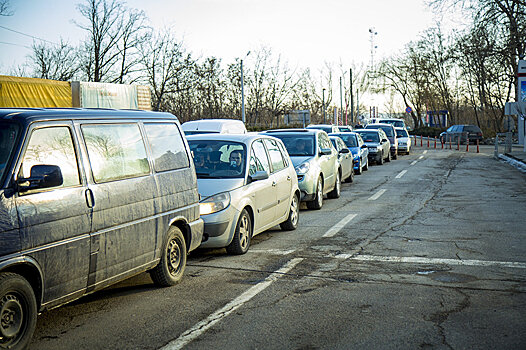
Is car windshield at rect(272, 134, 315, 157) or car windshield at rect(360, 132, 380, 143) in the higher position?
car windshield at rect(272, 134, 315, 157)

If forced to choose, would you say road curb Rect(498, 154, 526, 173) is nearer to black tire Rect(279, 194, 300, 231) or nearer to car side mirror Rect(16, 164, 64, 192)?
black tire Rect(279, 194, 300, 231)

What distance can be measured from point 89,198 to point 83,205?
0.33 feet

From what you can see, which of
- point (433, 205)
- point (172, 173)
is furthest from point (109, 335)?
point (433, 205)

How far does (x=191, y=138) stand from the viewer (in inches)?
381

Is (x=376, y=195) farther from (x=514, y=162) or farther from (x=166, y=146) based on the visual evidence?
(x=514, y=162)

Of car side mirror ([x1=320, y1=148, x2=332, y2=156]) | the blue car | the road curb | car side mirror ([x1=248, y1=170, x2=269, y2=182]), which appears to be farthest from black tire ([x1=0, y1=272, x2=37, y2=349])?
the road curb

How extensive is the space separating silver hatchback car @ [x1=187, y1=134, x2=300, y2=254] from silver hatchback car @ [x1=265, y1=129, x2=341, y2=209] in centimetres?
253

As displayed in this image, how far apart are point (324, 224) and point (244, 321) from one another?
5981 millimetres

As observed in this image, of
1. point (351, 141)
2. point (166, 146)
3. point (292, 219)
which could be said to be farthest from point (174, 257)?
point (351, 141)

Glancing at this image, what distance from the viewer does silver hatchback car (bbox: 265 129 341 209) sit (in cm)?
1321

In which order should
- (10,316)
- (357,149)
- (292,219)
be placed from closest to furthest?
(10,316), (292,219), (357,149)

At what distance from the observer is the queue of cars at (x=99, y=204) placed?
4.55 metres

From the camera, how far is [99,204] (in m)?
5.38

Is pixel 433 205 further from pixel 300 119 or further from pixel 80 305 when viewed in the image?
pixel 300 119
